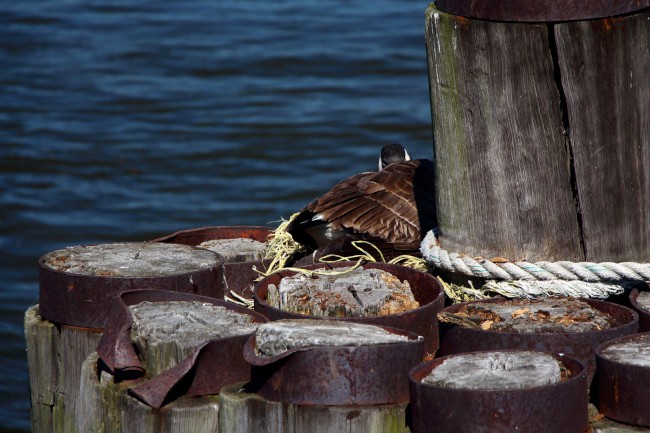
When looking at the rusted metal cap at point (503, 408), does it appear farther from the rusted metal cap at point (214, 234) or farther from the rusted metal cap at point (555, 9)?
the rusted metal cap at point (214, 234)

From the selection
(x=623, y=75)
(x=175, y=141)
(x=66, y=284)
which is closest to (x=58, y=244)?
(x=175, y=141)

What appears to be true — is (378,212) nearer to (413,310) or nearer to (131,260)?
(131,260)

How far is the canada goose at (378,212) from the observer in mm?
6541

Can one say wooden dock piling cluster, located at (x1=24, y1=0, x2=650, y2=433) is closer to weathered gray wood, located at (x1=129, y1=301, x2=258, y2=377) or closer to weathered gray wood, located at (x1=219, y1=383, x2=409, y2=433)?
weathered gray wood, located at (x1=129, y1=301, x2=258, y2=377)

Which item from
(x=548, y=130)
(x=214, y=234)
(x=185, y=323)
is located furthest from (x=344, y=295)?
(x=214, y=234)

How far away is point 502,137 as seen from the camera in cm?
430

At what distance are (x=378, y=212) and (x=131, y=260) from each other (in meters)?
2.76

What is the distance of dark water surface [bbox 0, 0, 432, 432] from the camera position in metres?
13.4

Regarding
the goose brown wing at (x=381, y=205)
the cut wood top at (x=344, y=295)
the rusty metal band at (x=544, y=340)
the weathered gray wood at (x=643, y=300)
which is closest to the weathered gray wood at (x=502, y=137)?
the weathered gray wood at (x=643, y=300)

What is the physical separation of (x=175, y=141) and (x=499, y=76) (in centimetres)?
1190

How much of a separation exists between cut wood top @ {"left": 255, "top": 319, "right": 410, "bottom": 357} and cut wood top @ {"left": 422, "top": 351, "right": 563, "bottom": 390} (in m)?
0.21

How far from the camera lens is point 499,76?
13.9ft

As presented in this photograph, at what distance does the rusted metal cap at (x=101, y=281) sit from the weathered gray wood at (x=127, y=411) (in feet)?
1.00

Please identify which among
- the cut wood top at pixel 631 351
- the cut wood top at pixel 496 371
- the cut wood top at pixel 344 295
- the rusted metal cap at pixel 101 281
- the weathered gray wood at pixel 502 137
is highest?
the weathered gray wood at pixel 502 137
